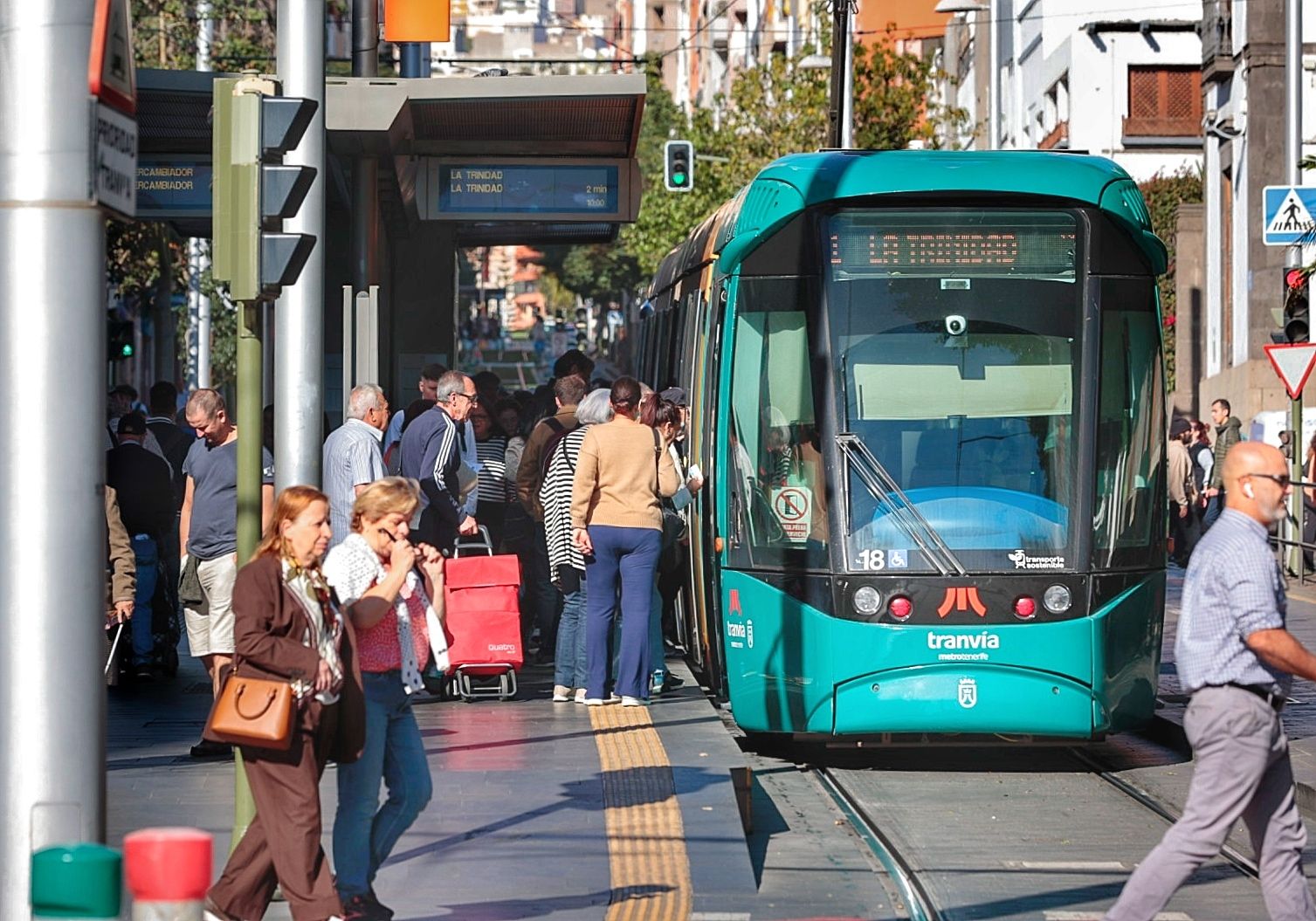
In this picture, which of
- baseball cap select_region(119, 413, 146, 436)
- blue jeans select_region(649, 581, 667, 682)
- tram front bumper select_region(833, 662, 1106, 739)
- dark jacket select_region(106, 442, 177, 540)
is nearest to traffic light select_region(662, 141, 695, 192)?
dark jacket select_region(106, 442, 177, 540)

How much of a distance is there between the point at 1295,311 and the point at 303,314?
61.8ft

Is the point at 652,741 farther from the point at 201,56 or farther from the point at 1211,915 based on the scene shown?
the point at 201,56

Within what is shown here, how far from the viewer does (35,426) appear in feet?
19.6

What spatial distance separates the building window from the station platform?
3215 cm

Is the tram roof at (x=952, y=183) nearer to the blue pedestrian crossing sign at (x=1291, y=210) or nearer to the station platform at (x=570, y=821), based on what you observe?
the station platform at (x=570, y=821)

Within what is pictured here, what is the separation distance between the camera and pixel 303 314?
10.1 meters

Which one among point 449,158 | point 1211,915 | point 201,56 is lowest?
point 1211,915

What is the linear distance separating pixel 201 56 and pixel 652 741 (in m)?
26.3

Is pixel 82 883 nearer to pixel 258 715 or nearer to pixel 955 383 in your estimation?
pixel 258 715

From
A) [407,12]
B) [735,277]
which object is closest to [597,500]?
[735,277]

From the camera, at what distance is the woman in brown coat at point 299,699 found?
22.6ft

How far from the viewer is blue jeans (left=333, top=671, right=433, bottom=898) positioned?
748 centimetres

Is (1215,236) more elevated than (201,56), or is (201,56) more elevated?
(201,56)

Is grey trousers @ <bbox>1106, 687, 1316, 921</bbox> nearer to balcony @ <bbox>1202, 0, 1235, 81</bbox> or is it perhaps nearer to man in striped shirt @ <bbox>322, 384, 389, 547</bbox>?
man in striped shirt @ <bbox>322, 384, 389, 547</bbox>
